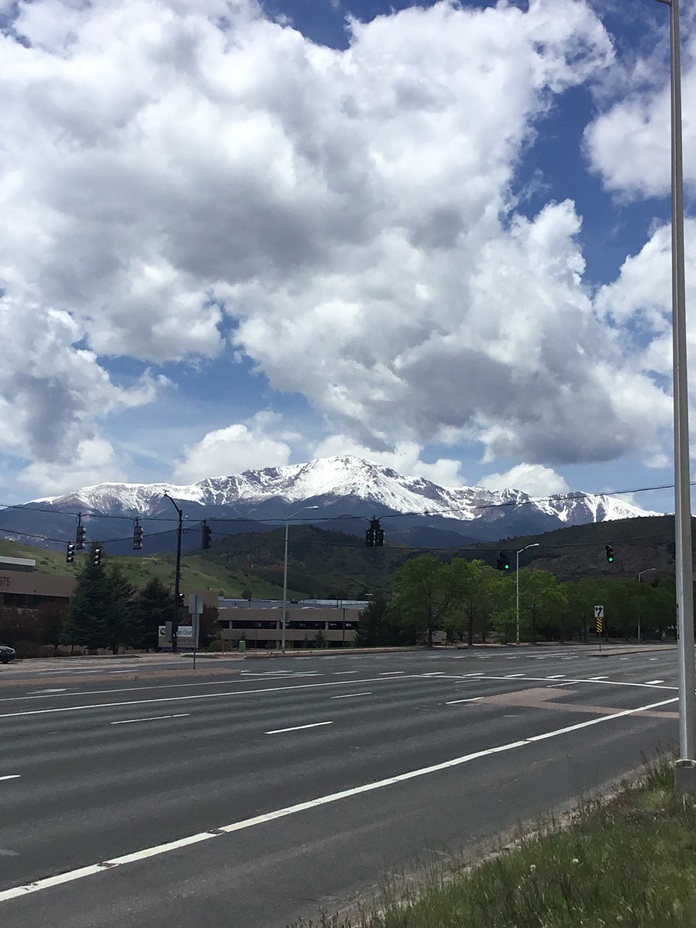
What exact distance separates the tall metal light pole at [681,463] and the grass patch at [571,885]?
150 centimetres

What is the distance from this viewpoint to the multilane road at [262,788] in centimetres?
757

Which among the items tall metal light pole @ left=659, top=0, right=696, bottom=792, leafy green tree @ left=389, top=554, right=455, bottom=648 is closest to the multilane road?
tall metal light pole @ left=659, top=0, right=696, bottom=792

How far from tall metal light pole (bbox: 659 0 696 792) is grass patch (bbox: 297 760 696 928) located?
59.0 inches

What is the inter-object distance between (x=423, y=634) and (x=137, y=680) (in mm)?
72649

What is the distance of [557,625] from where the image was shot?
381ft

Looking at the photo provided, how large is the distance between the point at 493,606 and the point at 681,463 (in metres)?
98.4

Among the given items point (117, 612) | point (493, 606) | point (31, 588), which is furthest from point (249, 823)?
point (493, 606)

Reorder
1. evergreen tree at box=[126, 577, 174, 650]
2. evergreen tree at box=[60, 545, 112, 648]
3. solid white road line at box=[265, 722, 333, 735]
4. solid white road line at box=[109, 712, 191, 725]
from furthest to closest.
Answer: evergreen tree at box=[126, 577, 174, 650]
evergreen tree at box=[60, 545, 112, 648]
solid white road line at box=[109, 712, 191, 725]
solid white road line at box=[265, 722, 333, 735]

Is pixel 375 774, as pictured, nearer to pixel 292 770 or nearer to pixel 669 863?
pixel 292 770

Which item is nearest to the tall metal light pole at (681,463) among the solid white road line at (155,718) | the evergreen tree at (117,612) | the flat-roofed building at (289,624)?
the solid white road line at (155,718)

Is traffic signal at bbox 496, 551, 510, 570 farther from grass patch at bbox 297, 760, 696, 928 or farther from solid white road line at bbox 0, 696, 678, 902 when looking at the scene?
grass patch at bbox 297, 760, 696, 928

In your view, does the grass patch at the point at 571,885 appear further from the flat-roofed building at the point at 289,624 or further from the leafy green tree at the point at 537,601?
the flat-roofed building at the point at 289,624

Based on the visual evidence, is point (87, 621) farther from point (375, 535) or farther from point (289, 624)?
point (289, 624)

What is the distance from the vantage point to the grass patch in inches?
216
